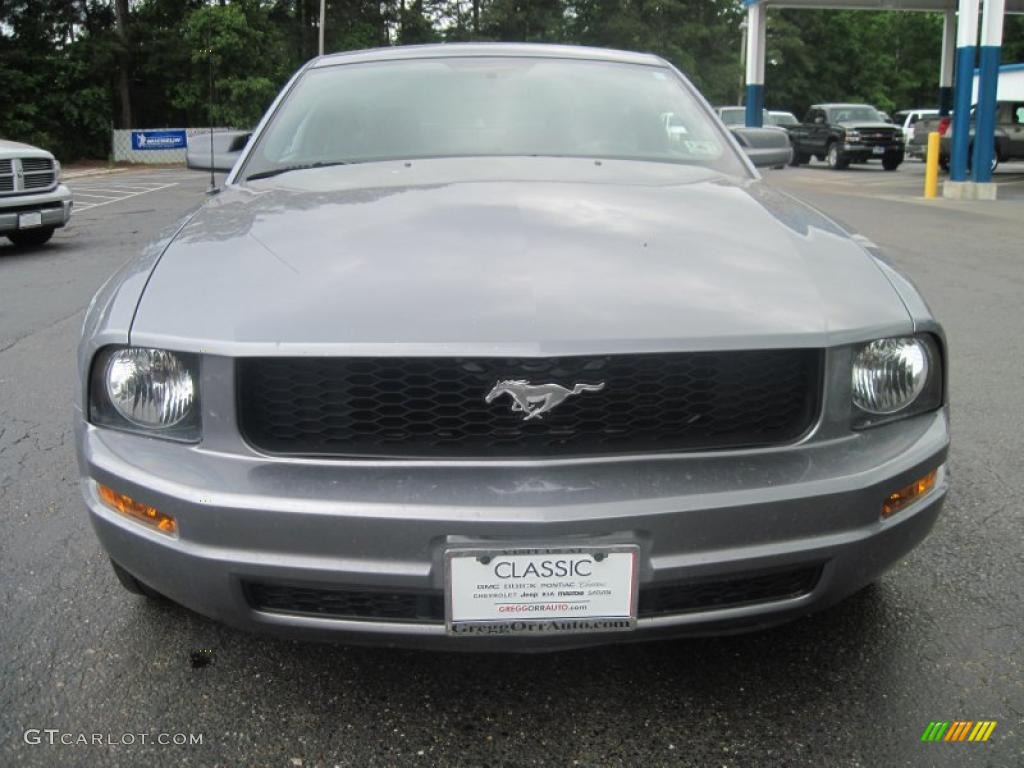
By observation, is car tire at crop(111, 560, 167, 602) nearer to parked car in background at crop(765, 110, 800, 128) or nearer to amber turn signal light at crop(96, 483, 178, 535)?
amber turn signal light at crop(96, 483, 178, 535)

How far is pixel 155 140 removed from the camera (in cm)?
3775

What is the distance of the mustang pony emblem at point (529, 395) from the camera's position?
183cm

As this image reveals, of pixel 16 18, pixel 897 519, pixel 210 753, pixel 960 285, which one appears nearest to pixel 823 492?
pixel 897 519

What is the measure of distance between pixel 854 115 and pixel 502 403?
29078 millimetres

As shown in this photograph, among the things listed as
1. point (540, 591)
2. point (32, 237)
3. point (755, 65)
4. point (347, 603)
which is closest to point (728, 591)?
point (540, 591)

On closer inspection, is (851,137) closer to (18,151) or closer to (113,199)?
(113,199)

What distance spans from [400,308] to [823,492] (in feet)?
2.91

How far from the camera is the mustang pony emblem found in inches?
72.1

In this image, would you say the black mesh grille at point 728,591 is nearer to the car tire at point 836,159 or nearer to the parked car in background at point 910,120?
the car tire at point 836,159

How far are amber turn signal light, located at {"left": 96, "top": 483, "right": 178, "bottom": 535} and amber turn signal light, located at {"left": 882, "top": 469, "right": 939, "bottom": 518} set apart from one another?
1.41 m

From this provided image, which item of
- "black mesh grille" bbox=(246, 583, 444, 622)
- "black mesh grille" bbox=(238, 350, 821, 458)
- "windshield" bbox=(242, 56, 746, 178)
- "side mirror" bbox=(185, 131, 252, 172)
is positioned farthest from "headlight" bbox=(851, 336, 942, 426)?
"side mirror" bbox=(185, 131, 252, 172)

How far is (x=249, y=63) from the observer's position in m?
38.2

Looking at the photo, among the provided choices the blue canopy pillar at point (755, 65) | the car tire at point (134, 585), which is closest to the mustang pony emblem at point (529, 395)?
the car tire at point (134, 585)

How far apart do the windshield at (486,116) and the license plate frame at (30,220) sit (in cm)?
812
